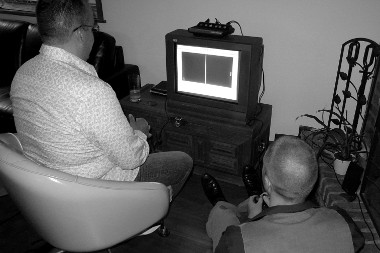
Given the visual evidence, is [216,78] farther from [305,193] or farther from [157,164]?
[305,193]

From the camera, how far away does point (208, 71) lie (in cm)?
230

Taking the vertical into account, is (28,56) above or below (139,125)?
above

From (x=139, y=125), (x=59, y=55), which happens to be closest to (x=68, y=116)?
(x=59, y=55)

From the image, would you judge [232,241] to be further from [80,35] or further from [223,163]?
[223,163]

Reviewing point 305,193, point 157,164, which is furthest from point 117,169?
point 305,193

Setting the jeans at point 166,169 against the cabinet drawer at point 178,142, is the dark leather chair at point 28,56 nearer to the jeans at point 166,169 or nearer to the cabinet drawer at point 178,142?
the cabinet drawer at point 178,142

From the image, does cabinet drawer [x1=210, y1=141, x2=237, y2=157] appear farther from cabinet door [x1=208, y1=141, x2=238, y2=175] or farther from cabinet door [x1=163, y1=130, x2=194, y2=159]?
cabinet door [x1=163, y1=130, x2=194, y2=159]

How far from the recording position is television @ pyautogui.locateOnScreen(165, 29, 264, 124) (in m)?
2.16

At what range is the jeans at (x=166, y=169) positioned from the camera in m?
1.89

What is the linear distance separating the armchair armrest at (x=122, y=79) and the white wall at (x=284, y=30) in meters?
0.19

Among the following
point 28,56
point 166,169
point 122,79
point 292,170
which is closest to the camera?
point 292,170

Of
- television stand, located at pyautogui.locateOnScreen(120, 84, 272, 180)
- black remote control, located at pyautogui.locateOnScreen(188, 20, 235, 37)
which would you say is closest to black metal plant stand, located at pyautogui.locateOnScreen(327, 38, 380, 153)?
television stand, located at pyautogui.locateOnScreen(120, 84, 272, 180)

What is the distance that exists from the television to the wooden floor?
2.08 ft

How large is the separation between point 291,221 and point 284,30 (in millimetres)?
1752
